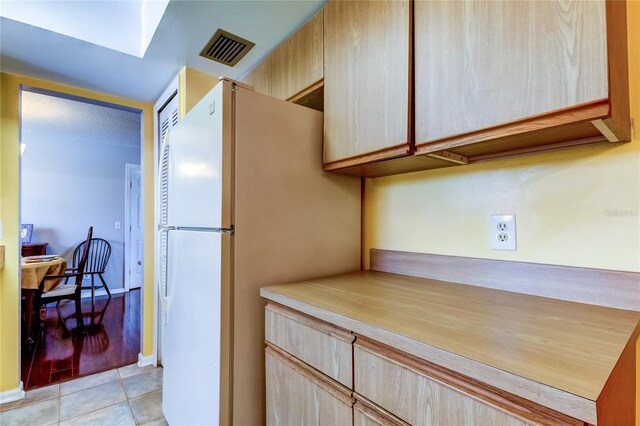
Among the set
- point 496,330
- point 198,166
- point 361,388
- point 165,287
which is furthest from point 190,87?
point 496,330

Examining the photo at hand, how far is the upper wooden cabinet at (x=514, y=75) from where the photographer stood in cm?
70

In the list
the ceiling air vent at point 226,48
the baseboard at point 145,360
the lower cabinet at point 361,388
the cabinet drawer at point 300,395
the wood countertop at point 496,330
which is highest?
the ceiling air vent at point 226,48

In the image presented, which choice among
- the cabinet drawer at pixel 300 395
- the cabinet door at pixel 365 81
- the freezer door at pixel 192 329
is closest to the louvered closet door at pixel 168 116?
the freezer door at pixel 192 329

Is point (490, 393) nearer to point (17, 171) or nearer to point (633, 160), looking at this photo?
point (633, 160)

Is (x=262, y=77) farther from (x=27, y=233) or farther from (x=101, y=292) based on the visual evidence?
(x=101, y=292)

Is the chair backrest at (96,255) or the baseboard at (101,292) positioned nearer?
the chair backrest at (96,255)

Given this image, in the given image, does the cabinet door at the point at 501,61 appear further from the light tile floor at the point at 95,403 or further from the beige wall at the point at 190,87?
the light tile floor at the point at 95,403

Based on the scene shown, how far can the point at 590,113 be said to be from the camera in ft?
2.30

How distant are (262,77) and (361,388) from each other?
1765 millimetres

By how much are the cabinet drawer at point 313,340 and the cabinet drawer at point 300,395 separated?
1.2 inches

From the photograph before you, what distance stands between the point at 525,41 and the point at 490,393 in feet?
2.69

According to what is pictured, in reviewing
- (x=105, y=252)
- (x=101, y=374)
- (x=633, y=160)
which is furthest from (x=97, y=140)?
(x=633, y=160)

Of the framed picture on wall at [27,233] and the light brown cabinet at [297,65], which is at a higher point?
the light brown cabinet at [297,65]

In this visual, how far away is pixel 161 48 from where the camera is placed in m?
1.83
